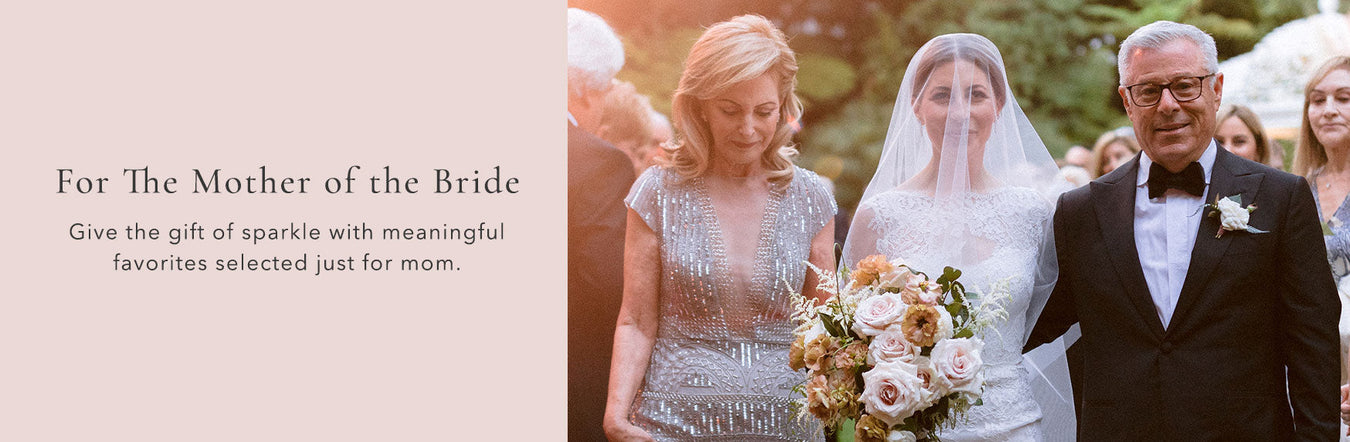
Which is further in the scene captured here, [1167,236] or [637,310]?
[637,310]

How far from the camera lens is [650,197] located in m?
2.88

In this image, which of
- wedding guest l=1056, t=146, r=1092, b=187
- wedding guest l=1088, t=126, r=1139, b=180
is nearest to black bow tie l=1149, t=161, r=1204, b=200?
wedding guest l=1088, t=126, r=1139, b=180

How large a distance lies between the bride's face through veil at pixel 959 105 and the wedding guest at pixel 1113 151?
2.81 m

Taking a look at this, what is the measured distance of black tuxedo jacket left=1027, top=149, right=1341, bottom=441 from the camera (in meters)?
2.40

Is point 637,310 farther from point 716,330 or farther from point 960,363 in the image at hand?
point 960,363

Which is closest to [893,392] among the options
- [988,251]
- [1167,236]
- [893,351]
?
[893,351]

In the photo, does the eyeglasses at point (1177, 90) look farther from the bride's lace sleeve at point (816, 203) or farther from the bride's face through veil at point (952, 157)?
the bride's lace sleeve at point (816, 203)

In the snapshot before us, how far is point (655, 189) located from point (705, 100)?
0.24 meters

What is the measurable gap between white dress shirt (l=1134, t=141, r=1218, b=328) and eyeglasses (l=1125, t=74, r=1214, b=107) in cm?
14

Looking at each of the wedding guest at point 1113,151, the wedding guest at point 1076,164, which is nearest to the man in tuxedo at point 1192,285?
the wedding guest at point 1113,151

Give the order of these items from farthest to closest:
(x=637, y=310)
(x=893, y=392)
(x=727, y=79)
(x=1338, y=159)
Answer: (x=1338, y=159) < (x=637, y=310) < (x=727, y=79) < (x=893, y=392)

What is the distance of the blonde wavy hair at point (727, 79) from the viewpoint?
9.04 ft

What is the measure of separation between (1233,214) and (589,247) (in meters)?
1.96

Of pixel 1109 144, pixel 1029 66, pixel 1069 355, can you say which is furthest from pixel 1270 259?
pixel 1029 66
